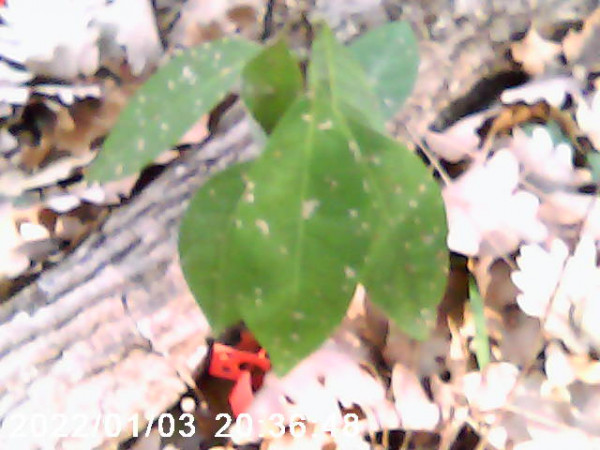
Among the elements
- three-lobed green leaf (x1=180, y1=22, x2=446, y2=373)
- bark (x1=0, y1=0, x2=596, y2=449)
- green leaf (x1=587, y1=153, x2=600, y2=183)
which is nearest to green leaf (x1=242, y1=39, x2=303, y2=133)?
three-lobed green leaf (x1=180, y1=22, x2=446, y2=373)

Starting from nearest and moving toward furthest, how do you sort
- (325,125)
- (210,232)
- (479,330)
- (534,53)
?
(325,125) < (210,232) < (479,330) < (534,53)

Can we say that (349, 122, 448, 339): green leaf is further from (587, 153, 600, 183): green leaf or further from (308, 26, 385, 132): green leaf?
(587, 153, 600, 183): green leaf

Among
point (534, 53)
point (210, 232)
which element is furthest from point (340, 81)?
point (534, 53)

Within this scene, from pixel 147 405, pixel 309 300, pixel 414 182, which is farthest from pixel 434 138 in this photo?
pixel 147 405

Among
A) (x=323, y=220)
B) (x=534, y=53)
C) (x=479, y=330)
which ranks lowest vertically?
(x=479, y=330)

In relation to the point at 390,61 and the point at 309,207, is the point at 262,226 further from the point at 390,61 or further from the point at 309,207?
the point at 390,61

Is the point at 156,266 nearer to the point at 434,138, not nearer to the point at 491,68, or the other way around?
the point at 434,138
